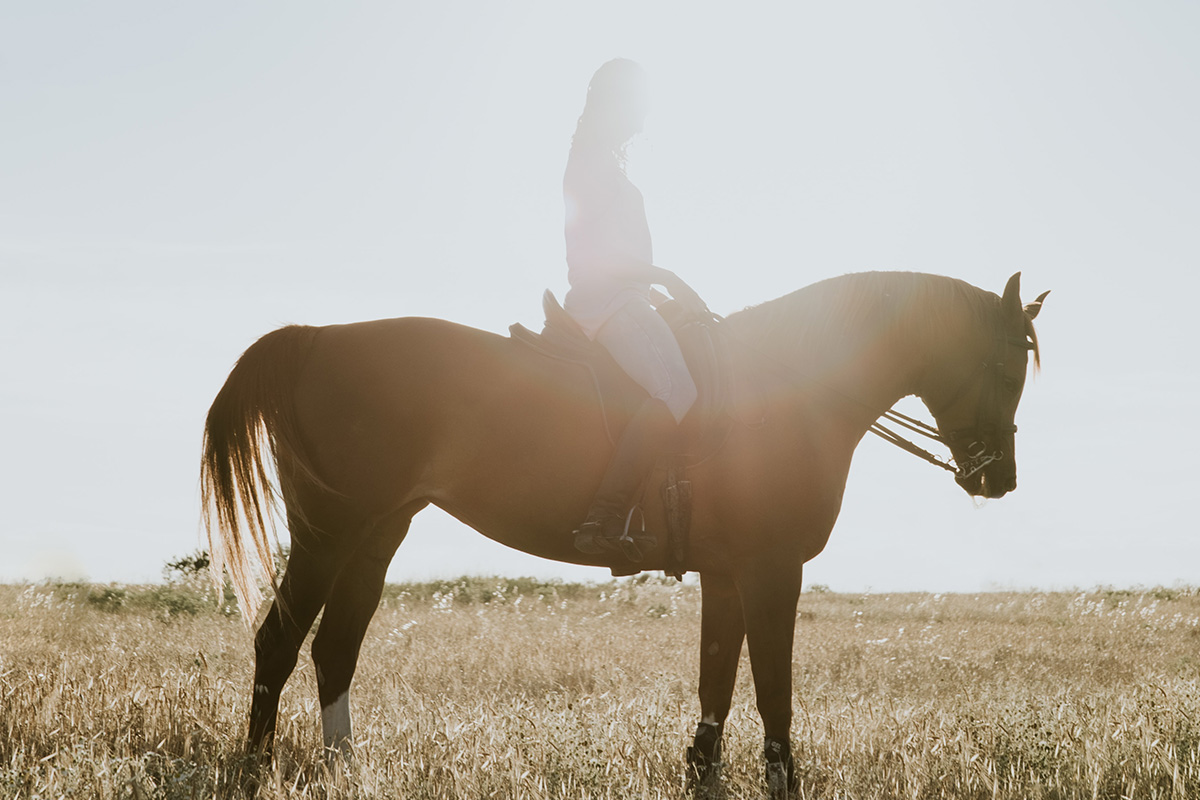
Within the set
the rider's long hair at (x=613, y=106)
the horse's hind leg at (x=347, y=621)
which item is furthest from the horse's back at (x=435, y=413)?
the rider's long hair at (x=613, y=106)

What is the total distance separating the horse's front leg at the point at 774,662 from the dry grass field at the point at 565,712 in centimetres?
17

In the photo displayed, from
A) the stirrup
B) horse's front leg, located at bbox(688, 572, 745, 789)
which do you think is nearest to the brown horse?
horse's front leg, located at bbox(688, 572, 745, 789)

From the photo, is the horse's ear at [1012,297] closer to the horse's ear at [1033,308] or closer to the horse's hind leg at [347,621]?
the horse's ear at [1033,308]

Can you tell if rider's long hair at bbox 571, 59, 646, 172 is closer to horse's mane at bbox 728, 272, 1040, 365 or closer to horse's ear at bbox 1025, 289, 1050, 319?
horse's mane at bbox 728, 272, 1040, 365

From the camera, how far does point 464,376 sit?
4863 millimetres

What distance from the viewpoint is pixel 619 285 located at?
4.84 m

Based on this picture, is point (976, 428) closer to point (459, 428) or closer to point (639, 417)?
point (639, 417)

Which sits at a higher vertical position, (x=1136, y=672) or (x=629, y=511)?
(x=629, y=511)

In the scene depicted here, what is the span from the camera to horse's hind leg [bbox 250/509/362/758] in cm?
482

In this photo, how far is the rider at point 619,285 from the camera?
466 cm

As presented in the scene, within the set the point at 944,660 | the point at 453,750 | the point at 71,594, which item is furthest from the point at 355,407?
the point at 71,594

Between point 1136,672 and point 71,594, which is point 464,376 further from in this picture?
point 71,594

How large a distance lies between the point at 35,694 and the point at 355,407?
2.78 m

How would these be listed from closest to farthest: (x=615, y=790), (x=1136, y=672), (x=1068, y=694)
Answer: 1. (x=615, y=790)
2. (x=1068, y=694)
3. (x=1136, y=672)
